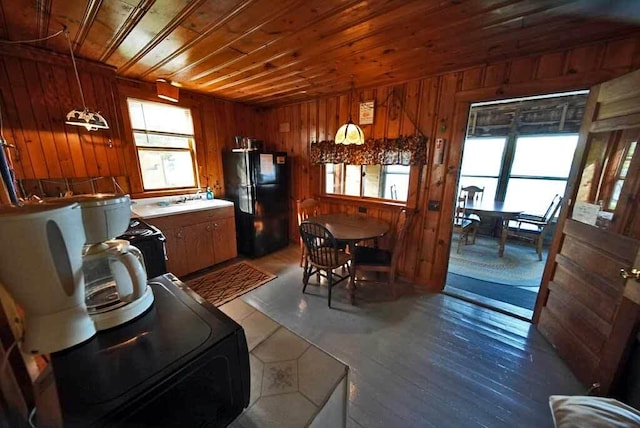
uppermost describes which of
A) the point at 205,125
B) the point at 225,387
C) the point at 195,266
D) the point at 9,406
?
the point at 205,125

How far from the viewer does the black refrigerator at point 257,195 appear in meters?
3.34

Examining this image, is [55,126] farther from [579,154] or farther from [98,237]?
[579,154]

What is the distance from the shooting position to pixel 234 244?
11.2ft

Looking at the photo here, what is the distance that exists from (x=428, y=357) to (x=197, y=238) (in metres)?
2.78

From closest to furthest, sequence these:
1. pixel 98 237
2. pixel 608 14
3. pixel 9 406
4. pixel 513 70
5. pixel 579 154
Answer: pixel 9 406
pixel 98 237
pixel 608 14
pixel 579 154
pixel 513 70

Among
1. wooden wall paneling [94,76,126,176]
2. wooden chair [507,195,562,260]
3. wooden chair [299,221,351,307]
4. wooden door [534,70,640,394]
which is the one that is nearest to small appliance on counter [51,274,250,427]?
wooden chair [299,221,351,307]

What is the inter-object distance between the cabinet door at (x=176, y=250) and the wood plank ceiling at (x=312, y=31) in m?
1.75

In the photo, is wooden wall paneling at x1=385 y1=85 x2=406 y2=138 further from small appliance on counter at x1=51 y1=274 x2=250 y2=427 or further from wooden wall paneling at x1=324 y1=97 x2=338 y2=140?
small appliance on counter at x1=51 y1=274 x2=250 y2=427

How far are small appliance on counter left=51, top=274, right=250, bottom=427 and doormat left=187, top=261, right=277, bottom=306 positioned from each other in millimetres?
1928

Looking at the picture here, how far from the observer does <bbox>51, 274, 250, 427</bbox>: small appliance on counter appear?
1.60 feet

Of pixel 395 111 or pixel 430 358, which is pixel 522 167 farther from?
pixel 430 358

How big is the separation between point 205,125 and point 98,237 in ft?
10.8

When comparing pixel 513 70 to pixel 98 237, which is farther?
pixel 513 70

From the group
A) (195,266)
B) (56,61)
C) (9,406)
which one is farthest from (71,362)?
(56,61)
